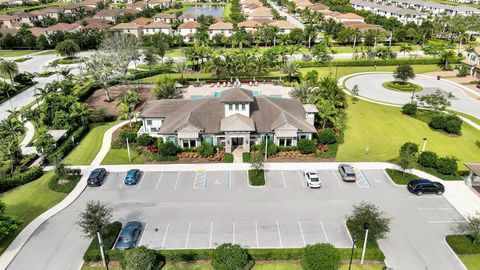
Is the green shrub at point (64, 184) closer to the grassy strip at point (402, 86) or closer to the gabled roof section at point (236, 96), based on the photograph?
the gabled roof section at point (236, 96)

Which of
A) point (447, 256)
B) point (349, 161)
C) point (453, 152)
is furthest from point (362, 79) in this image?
point (447, 256)

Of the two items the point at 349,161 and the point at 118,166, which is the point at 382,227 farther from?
the point at 118,166

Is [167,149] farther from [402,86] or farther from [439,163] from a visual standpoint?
[402,86]

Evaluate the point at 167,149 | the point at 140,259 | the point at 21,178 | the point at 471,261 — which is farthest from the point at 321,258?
the point at 21,178

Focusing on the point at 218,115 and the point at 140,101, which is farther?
the point at 140,101

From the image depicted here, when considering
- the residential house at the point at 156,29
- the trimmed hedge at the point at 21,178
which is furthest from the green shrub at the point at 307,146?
the residential house at the point at 156,29

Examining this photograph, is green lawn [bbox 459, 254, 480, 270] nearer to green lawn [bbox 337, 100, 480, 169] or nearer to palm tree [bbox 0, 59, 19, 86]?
green lawn [bbox 337, 100, 480, 169]
